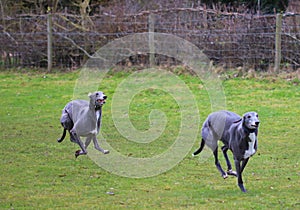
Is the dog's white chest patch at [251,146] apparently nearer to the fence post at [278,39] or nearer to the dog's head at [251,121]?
the dog's head at [251,121]

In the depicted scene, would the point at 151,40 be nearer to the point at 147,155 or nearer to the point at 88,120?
the point at 147,155

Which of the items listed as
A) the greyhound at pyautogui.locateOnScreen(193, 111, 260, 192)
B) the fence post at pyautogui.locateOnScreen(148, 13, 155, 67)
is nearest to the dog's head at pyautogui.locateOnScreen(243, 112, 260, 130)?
the greyhound at pyautogui.locateOnScreen(193, 111, 260, 192)

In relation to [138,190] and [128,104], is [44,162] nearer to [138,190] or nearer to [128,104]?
[138,190]

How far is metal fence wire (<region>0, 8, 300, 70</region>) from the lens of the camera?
16344mm

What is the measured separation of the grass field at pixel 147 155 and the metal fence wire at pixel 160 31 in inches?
42.1

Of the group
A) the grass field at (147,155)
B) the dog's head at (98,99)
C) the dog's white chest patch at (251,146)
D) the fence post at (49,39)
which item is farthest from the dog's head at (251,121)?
the fence post at (49,39)

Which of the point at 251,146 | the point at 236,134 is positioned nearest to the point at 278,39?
the point at 236,134

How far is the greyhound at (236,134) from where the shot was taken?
7.21m

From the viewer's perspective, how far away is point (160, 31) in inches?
706

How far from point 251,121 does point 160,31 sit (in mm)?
11142

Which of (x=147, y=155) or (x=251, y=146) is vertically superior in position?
(x=251, y=146)

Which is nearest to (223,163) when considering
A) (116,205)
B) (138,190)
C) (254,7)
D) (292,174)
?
(292,174)

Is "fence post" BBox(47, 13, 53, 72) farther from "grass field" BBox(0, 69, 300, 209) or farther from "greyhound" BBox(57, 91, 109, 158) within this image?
"greyhound" BBox(57, 91, 109, 158)

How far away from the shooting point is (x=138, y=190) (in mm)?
7645
